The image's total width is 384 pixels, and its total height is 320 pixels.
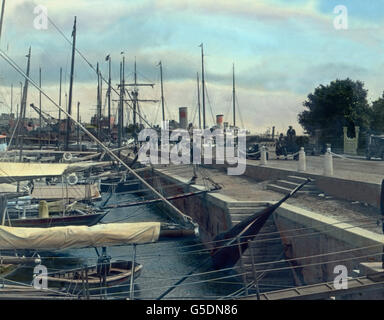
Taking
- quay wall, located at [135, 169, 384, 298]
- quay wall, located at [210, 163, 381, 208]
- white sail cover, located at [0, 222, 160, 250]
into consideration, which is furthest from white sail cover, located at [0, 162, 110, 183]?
quay wall, located at [210, 163, 381, 208]

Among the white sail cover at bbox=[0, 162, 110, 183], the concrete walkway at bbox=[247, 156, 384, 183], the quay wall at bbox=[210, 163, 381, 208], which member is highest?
the white sail cover at bbox=[0, 162, 110, 183]

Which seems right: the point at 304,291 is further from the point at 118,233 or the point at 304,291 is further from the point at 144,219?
the point at 144,219

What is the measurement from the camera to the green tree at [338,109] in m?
50.0

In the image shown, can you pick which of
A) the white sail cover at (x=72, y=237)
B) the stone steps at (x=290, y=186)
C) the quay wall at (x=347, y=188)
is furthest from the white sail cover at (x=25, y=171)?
the quay wall at (x=347, y=188)

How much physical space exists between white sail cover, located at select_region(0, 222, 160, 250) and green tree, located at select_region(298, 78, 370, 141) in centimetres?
4178

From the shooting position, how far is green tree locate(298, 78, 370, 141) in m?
50.0

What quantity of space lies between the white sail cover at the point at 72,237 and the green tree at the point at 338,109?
41.8 metres

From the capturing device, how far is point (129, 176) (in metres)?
44.0

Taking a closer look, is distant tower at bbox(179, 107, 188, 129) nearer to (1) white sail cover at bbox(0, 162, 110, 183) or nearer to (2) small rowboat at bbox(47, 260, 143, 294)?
(1) white sail cover at bbox(0, 162, 110, 183)

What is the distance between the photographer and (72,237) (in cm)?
1055
